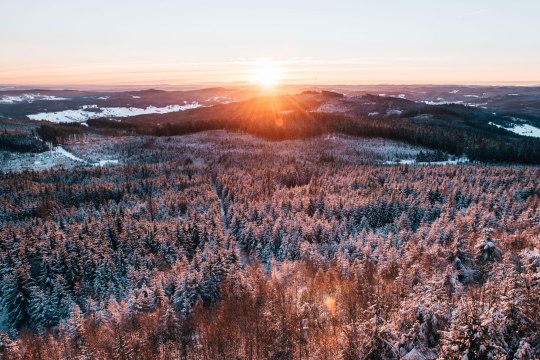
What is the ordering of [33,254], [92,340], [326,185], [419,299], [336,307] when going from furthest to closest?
1. [326,185]
2. [33,254]
3. [92,340]
4. [336,307]
5. [419,299]

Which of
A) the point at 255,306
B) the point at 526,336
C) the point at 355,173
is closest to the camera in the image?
the point at 526,336

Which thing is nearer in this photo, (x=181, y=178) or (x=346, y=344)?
(x=346, y=344)

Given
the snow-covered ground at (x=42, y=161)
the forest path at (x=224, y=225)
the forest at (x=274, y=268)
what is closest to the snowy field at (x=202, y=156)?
the snow-covered ground at (x=42, y=161)

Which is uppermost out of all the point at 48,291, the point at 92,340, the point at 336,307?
the point at 336,307

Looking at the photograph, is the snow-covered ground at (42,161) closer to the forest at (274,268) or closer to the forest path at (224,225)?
the forest at (274,268)

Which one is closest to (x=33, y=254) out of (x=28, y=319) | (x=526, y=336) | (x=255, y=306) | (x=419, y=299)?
(x=28, y=319)

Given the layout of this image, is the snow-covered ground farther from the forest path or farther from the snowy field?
the forest path

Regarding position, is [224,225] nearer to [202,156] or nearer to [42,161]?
[202,156]

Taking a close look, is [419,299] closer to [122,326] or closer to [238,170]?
[122,326]

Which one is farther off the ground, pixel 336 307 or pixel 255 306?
pixel 336 307
